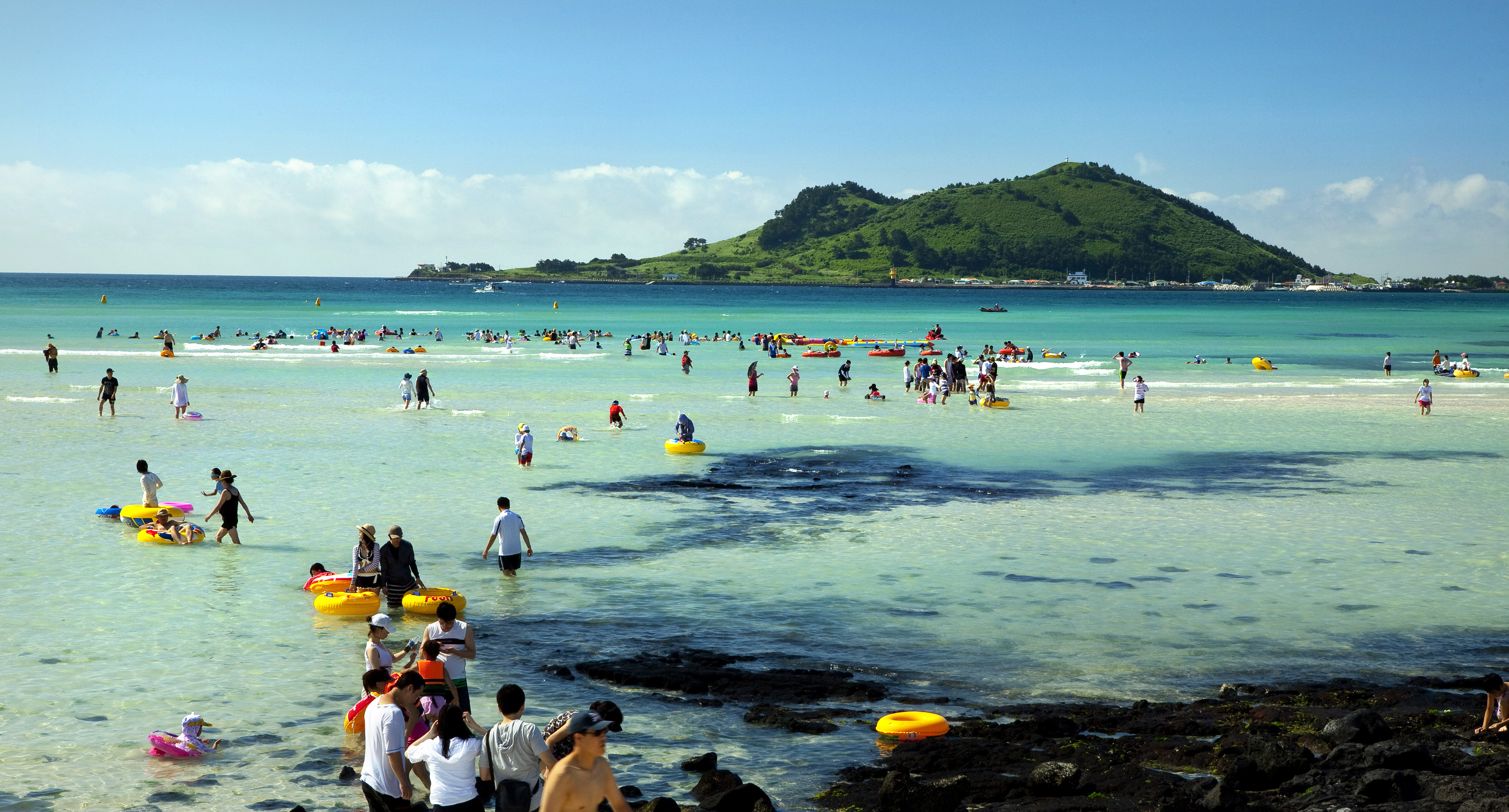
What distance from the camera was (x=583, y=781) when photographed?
7344mm

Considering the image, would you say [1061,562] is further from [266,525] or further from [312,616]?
[266,525]

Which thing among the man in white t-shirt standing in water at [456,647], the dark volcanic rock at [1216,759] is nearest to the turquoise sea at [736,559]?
the dark volcanic rock at [1216,759]

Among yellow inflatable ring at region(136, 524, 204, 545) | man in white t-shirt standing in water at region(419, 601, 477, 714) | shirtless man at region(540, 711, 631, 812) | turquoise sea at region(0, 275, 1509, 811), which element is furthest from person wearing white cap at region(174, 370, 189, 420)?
shirtless man at region(540, 711, 631, 812)

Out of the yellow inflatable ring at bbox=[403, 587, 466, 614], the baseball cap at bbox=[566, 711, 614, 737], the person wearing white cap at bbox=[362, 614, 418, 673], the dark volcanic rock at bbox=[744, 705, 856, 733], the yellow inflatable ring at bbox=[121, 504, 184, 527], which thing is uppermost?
the baseball cap at bbox=[566, 711, 614, 737]

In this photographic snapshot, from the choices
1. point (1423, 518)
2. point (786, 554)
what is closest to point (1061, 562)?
point (786, 554)

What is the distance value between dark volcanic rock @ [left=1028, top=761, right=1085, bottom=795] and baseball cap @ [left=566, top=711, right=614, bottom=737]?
16.2 ft

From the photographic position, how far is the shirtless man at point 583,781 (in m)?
7.32

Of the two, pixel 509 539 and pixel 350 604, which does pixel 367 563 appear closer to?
pixel 350 604

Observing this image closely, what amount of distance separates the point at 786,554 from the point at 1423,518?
1387 cm

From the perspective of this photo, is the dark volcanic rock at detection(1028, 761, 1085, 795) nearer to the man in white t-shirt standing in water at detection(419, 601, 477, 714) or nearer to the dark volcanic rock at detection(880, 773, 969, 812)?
the dark volcanic rock at detection(880, 773, 969, 812)

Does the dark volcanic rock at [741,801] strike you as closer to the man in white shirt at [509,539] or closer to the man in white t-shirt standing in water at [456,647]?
the man in white t-shirt standing in water at [456,647]

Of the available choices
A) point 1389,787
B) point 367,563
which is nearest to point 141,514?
point 367,563

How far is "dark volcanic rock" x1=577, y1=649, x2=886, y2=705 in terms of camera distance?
13.8 m

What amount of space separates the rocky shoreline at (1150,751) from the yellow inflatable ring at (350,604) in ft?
12.9
